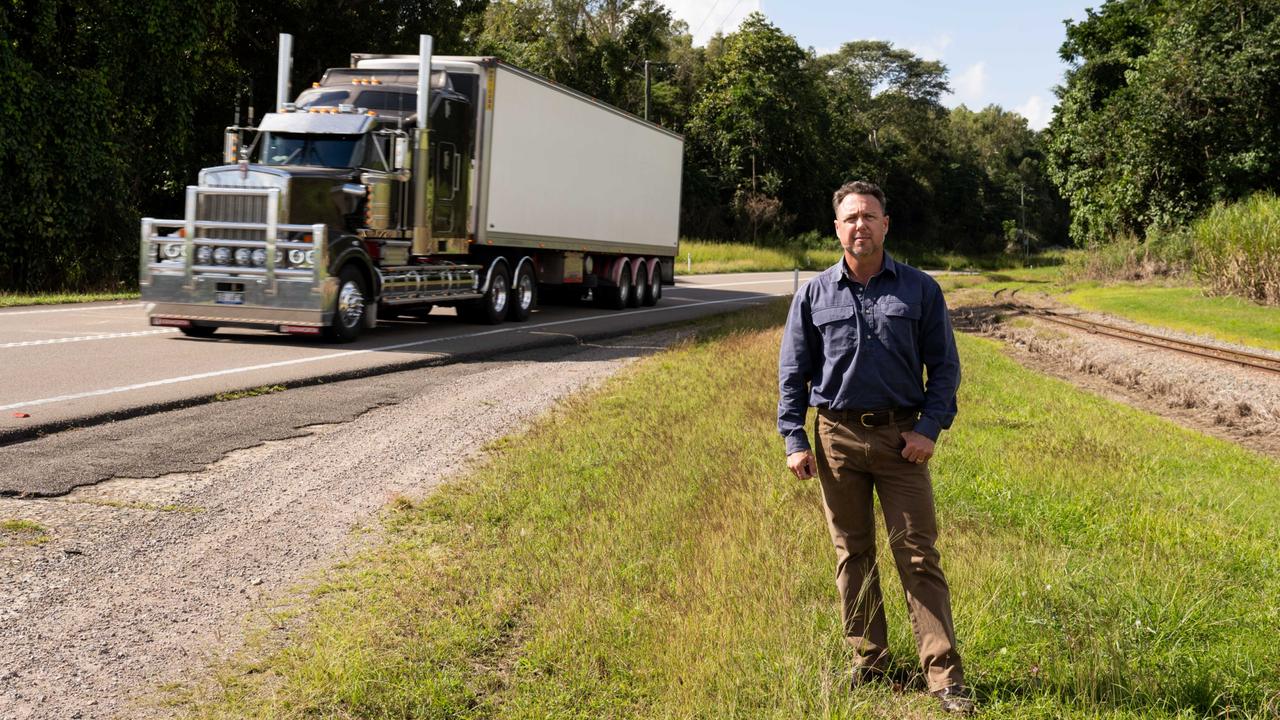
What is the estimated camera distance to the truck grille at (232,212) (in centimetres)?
1520

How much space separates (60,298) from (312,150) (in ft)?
20.5

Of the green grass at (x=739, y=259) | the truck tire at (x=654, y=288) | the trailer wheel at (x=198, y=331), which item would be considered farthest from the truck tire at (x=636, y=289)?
the green grass at (x=739, y=259)

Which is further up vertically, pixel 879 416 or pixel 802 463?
pixel 879 416

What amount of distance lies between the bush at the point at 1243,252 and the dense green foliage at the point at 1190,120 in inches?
381

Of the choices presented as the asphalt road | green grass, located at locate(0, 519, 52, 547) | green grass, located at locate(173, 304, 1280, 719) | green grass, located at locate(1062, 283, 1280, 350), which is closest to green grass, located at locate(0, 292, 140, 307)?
the asphalt road

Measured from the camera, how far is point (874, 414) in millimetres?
4219

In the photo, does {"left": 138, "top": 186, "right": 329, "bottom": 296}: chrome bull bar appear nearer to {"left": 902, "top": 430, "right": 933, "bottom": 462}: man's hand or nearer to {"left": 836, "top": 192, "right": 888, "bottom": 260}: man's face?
{"left": 836, "top": 192, "right": 888, "bottom": 260}: man's face

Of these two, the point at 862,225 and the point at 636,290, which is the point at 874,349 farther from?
the point at 636,290

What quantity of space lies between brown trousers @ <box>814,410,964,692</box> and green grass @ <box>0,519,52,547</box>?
4.11 meters

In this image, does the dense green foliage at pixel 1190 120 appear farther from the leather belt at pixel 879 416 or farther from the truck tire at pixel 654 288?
the leather belt at pixel 879 416

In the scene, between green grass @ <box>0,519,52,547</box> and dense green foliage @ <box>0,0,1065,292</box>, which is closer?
green grass @ <box>0,519,52,547</box>

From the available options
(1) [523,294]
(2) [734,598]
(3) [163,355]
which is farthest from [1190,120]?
(2) [734,598]

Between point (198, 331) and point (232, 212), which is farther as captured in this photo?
point (198, 331)

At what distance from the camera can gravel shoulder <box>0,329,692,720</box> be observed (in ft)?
14.8
